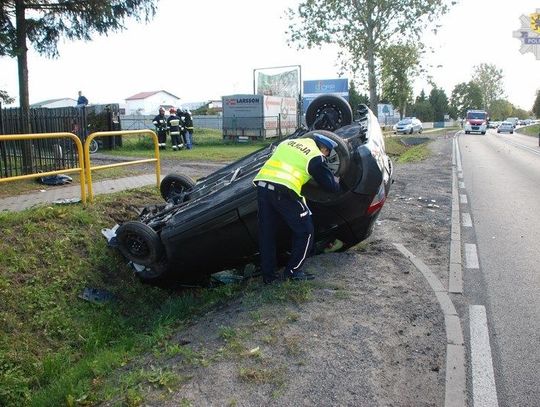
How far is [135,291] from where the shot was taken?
243 inches

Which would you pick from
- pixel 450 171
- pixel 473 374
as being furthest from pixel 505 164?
pixel 473 374

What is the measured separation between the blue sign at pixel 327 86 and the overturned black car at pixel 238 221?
27108 mm

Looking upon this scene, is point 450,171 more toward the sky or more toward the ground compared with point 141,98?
more toward the ground

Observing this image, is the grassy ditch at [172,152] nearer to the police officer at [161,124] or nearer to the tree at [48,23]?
the police officer at [161,124]

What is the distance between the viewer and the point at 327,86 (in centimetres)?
3284

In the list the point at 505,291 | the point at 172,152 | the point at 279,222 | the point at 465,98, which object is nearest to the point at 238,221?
the point at 279,222

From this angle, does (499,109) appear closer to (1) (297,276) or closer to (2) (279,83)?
(2) (279,83)

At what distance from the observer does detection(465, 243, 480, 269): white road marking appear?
19.4ft

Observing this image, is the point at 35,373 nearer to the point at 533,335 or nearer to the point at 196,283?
the point at 196,283

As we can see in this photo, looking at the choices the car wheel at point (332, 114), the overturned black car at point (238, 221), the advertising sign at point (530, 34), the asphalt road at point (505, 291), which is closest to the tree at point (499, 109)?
the advertising sign at point (530, 34)

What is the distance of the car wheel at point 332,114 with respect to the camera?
711 centimetres

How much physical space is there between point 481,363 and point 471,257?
9.53ft

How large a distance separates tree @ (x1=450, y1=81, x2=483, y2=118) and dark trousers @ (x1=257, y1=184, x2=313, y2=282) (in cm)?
11218

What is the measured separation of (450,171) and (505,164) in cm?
438
